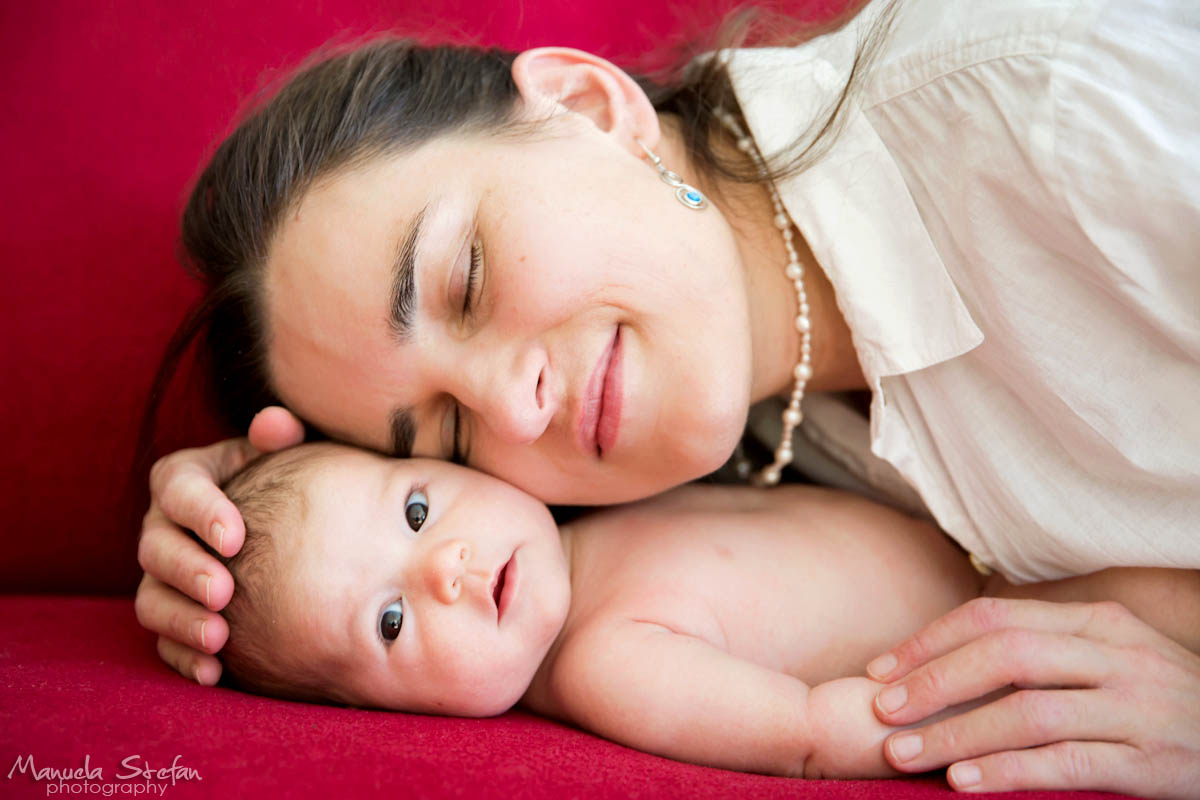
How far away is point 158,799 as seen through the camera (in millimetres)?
768

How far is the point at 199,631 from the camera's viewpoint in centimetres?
106

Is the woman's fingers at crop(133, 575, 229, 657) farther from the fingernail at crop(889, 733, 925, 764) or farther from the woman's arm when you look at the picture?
the woman's arm

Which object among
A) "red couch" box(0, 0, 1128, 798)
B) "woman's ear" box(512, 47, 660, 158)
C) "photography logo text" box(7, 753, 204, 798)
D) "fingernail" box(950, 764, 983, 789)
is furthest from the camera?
"red couch" box(0, 0, 1128, 798)

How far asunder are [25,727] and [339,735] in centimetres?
27

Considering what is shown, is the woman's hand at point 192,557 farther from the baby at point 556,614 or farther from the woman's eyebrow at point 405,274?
the woman's eyebrow at point 405,274

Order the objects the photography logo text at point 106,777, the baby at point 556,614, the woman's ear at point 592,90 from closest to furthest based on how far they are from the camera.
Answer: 1. the photography logo text at point 106,777
2. the baby at point 556,614
3. the woman's ear at point 592,90

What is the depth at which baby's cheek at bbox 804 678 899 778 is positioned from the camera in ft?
3.21

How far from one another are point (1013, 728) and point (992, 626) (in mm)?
122

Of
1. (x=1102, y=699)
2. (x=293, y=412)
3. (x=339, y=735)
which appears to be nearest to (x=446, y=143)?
(x=293, y=412)

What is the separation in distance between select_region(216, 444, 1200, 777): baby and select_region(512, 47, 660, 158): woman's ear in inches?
18.8

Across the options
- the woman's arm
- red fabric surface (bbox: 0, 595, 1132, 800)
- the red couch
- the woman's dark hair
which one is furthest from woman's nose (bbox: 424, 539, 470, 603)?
the woman's arm

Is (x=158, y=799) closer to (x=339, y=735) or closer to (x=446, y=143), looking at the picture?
(x=339, y=735)

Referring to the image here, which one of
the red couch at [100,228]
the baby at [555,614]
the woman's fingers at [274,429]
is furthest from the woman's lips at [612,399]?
the red couch at [100,228]

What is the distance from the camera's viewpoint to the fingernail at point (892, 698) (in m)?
0.98
